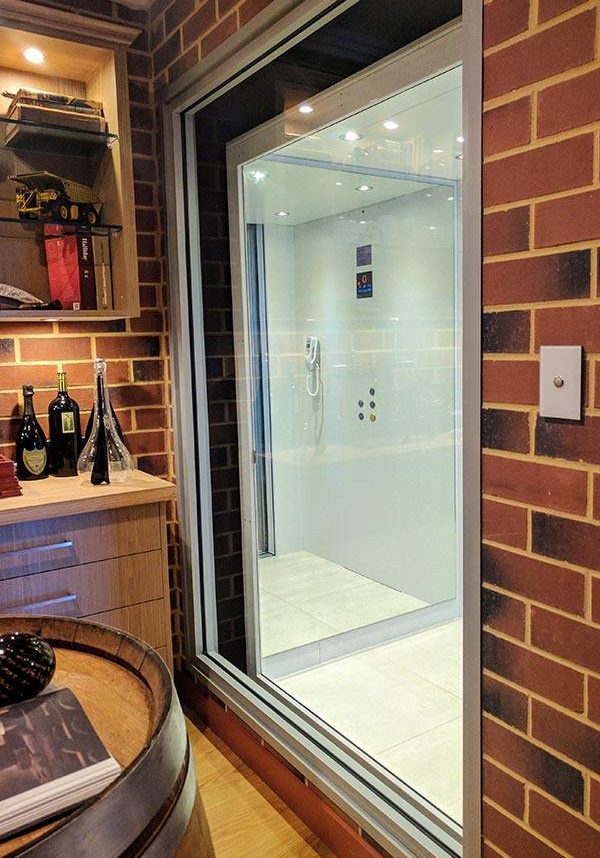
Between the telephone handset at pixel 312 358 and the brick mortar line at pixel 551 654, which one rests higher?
the telephone handset at pixel 312 358

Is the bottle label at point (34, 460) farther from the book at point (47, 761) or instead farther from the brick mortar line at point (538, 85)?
the brick mortar line at point (538, 85)

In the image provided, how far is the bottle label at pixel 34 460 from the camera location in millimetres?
2193

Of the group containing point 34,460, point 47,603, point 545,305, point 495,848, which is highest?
point 545,305

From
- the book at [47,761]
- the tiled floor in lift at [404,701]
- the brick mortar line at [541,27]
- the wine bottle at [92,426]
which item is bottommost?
the tiled floor in lift at [404,701]

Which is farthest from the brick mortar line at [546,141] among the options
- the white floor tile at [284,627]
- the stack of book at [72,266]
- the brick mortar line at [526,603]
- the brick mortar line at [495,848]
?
the white floor tile at [284,627]

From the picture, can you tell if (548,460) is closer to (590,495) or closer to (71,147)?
(590,495)

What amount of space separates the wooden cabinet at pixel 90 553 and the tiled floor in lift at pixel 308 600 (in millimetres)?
482

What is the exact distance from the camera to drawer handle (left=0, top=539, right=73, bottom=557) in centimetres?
190

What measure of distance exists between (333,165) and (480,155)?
46.0 inches

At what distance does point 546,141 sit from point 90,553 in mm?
1628

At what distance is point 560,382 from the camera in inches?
41.8

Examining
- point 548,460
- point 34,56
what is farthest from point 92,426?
point 548,460

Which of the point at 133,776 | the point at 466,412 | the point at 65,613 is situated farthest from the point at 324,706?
the point at 133,776

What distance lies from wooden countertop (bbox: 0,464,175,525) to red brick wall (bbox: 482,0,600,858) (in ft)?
3.81
